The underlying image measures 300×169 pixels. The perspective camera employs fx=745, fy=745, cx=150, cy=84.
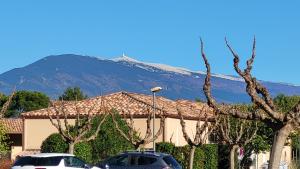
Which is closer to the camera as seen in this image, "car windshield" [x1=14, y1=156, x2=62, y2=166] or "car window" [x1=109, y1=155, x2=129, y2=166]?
"car windshield" [x1=14, y1=156, x2=62, y2=166]

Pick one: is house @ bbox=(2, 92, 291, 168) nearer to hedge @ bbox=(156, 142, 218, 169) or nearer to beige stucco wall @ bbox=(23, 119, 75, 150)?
beige stucco wall @ bbox=(23, 119, 75, 150)

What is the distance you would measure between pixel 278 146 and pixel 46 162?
49.5 feet

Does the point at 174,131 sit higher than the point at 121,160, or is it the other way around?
the point at 174,131

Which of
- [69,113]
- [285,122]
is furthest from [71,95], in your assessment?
[285,122]

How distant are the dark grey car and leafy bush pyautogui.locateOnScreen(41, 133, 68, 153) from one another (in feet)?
28.0

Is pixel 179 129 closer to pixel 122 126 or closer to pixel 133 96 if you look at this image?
pixel 133 96

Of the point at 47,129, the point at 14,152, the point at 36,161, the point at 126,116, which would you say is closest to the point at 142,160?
the point at 36,161

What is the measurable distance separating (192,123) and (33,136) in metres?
12.4

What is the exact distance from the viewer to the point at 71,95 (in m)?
109

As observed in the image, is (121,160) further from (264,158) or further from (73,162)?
(264,158)

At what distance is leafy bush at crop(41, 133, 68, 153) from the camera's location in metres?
39.0

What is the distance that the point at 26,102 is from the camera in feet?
330

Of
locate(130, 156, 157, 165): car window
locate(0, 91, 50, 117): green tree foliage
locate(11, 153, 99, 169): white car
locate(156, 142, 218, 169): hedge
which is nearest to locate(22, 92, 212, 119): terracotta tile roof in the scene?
locate(156, 142, 218, 169): hedge

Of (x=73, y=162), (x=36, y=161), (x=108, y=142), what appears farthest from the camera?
(x=108, y=142)
